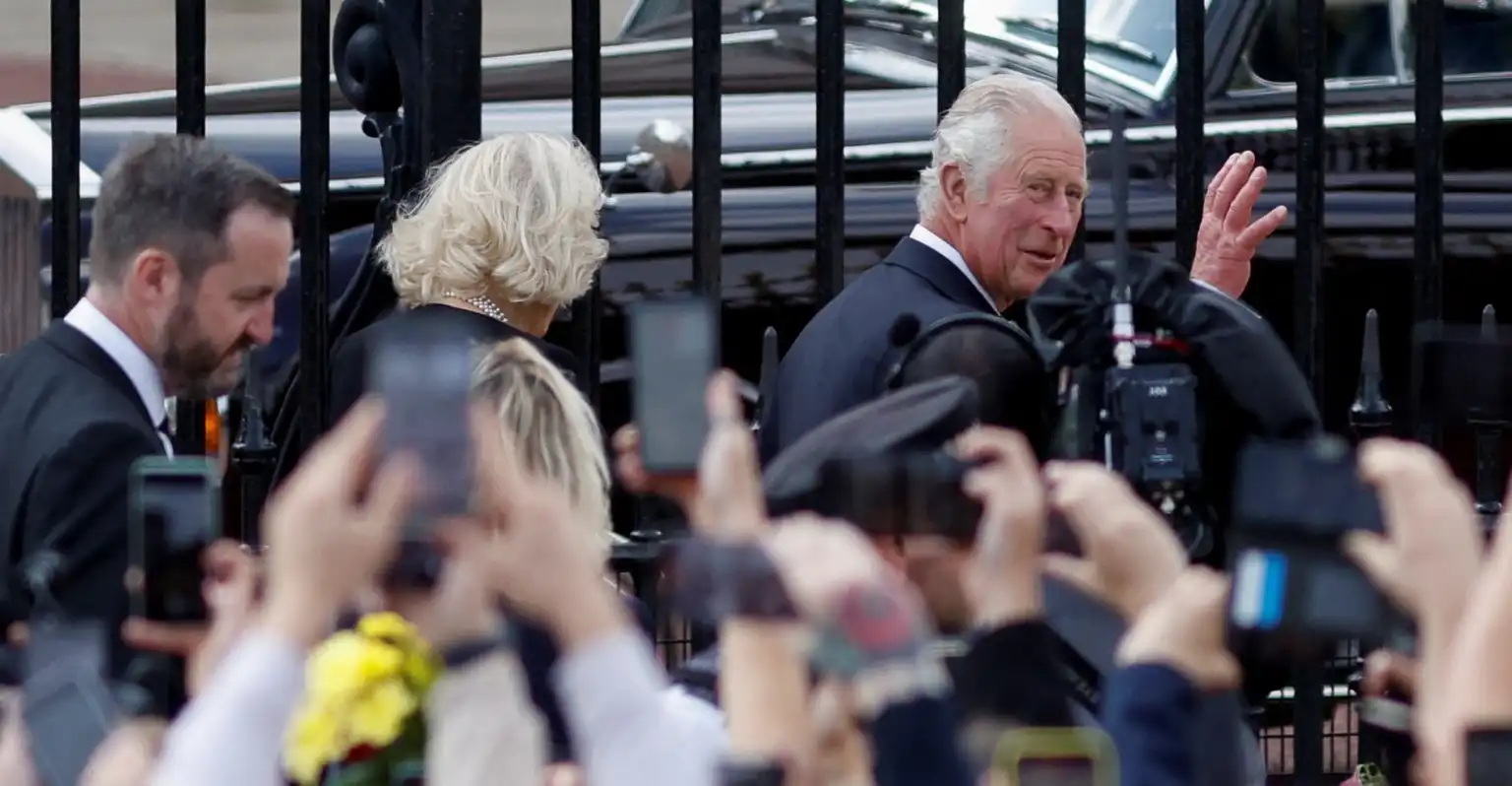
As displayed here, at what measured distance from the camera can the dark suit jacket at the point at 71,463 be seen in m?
3.34

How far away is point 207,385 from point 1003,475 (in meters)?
1.67

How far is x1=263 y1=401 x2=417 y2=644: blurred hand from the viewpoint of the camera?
2.13 m

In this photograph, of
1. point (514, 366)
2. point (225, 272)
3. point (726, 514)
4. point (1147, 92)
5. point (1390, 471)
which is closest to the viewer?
point (1390, 471)

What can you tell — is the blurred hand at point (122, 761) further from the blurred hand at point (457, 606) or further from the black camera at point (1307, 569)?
the black camera at point (1307, 569)

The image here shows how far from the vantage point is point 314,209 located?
12.2ft

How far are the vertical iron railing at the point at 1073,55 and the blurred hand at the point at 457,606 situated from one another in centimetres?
163

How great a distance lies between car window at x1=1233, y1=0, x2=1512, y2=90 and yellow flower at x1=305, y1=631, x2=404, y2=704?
3.59 meters

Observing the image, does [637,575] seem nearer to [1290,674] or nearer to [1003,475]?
[1290,674]

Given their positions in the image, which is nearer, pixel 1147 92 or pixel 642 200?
pixel 642 200

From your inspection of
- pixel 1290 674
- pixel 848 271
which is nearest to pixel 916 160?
pixel 848 271

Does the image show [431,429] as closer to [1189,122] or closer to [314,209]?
[314,209]

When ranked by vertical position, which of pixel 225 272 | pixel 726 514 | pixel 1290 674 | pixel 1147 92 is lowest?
pixel 1290 674

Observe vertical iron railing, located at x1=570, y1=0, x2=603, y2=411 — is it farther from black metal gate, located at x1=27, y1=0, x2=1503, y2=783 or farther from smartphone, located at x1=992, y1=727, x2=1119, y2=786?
smartphone, located at x1=992, y1=727, x2=1119, y2=786

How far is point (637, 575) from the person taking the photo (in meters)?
3.84
